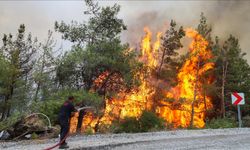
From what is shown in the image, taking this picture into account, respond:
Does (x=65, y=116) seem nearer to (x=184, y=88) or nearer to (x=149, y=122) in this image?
(x=149, y=122)

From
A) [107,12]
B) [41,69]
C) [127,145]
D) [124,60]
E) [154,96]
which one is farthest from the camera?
[154,96]

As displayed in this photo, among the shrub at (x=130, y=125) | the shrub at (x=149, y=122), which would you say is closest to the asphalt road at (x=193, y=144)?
the shrub at (x=130, y=125)

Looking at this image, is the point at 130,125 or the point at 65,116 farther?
the point at 130,125

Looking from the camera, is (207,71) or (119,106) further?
(207,71)

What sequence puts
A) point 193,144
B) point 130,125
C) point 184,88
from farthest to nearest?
point 184,88
point 130,125
point 193,144

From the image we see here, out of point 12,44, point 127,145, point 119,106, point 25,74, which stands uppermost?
point 12,44

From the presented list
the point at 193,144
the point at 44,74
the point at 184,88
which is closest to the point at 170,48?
the point at 184,88

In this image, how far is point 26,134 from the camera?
17.0 meters

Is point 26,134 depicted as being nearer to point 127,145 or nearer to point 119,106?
point 127,145

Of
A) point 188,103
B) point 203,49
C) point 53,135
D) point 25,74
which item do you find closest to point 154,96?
point 188,103

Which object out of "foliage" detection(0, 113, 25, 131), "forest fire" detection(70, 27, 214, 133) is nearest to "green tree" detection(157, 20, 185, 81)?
"forest fire" detection(70, 27, 214, 133)

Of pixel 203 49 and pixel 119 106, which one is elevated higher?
pixel 203 49

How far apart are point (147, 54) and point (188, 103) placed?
7.87 m

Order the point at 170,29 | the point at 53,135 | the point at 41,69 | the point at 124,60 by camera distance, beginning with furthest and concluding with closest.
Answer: the point at 170,29 → the point at 41,69 → the point at 124,60 → the point at 53,135
